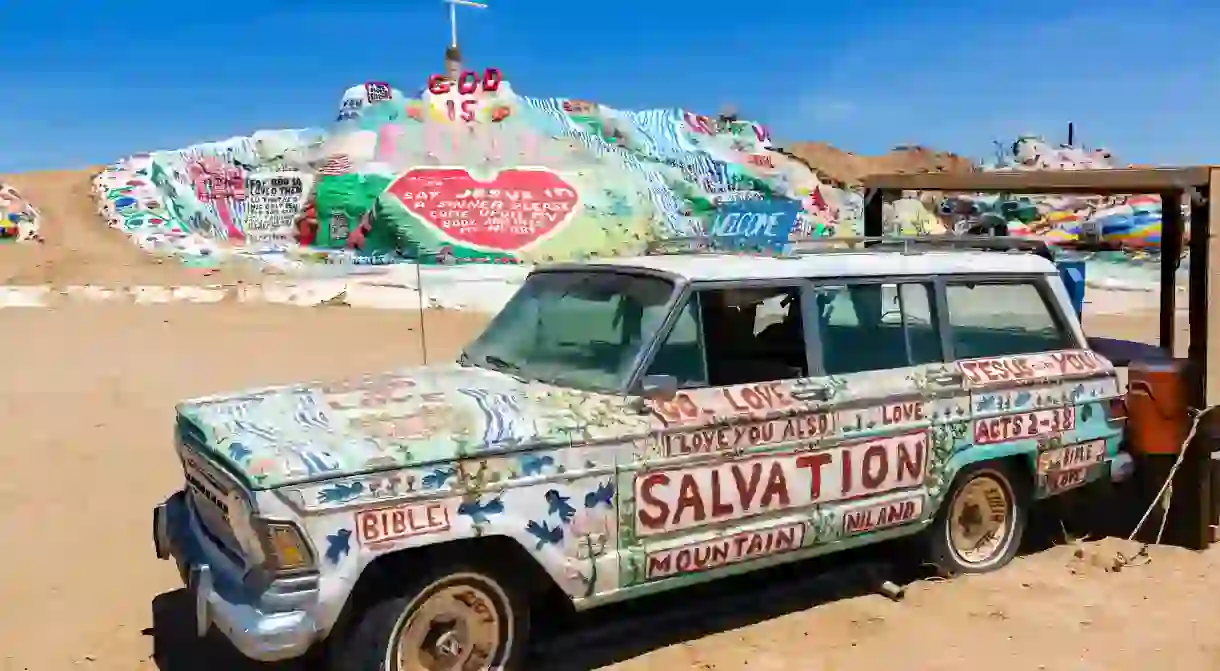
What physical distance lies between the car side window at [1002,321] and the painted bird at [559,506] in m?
2.32

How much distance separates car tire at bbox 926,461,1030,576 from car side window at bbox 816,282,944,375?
2.36 feet

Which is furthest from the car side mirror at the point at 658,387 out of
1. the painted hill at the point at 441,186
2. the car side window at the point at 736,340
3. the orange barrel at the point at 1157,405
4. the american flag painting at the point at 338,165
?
the american flag painting at the point at 338,165

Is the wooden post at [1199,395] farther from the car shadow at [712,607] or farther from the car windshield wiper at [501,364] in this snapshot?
the car windshield wiper at [501,364]

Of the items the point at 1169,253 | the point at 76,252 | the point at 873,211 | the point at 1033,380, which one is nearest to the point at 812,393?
the point at 1033,380

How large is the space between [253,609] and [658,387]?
5.38 ft

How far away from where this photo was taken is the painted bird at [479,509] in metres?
3.63

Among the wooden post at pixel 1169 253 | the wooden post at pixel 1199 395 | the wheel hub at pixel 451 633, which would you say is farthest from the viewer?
the wooden post at pixel 1169 253

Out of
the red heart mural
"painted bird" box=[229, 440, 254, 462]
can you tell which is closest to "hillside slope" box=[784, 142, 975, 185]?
the red heart mural

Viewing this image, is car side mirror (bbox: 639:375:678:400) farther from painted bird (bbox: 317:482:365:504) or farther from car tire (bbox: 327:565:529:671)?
painted bird (bbox: 317:482:365:504)

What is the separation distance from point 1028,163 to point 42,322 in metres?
45.4

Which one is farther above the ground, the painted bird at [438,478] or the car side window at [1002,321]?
the car side window at [1002,321]

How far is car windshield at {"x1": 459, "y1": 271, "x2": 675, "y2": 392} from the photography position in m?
4.30

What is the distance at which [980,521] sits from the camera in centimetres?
548

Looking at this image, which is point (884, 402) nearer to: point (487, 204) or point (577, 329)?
point (577, 329)
